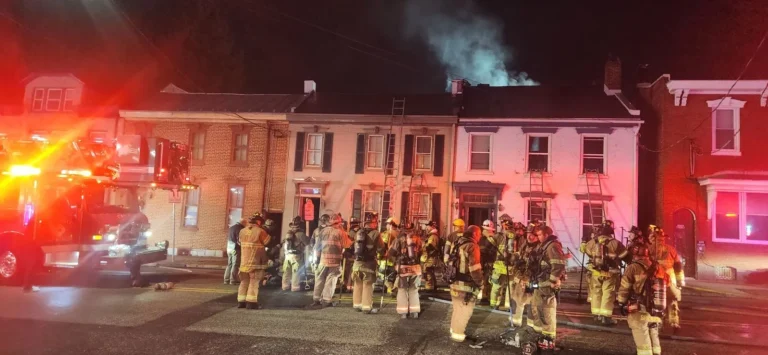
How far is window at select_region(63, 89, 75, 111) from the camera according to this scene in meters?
21.7

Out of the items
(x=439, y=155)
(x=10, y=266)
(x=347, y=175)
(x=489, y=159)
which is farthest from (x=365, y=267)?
(x=489, y=159)

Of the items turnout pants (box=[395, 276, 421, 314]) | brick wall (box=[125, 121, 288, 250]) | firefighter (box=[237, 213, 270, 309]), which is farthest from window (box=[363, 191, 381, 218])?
turnout pants (box=[395, 276, 421, 314])

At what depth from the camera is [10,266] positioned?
10508 mm

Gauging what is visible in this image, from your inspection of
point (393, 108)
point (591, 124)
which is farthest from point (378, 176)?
point (591, 124)

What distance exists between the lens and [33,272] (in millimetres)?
10469

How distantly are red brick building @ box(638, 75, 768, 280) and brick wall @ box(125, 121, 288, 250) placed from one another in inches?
618

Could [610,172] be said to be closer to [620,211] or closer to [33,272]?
[620,211]

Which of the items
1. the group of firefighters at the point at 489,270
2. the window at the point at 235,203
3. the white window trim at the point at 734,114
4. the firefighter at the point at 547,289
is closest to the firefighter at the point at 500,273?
the group of firefighters at the point at 489,270

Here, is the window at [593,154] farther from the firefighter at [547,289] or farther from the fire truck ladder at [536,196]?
the firefighter at [547,289]

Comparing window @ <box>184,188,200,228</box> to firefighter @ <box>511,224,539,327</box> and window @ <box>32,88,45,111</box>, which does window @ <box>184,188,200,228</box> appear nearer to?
window @ <box>32,88,45,111</box>

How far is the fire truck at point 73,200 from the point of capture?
34.0 ft

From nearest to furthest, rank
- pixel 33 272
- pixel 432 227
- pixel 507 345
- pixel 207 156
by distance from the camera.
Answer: pixel 507 345 → pixel 33 272 → pixel 432 227 → pixel 207 156

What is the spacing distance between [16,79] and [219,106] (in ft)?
32.1

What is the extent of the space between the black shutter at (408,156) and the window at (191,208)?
382 inches
